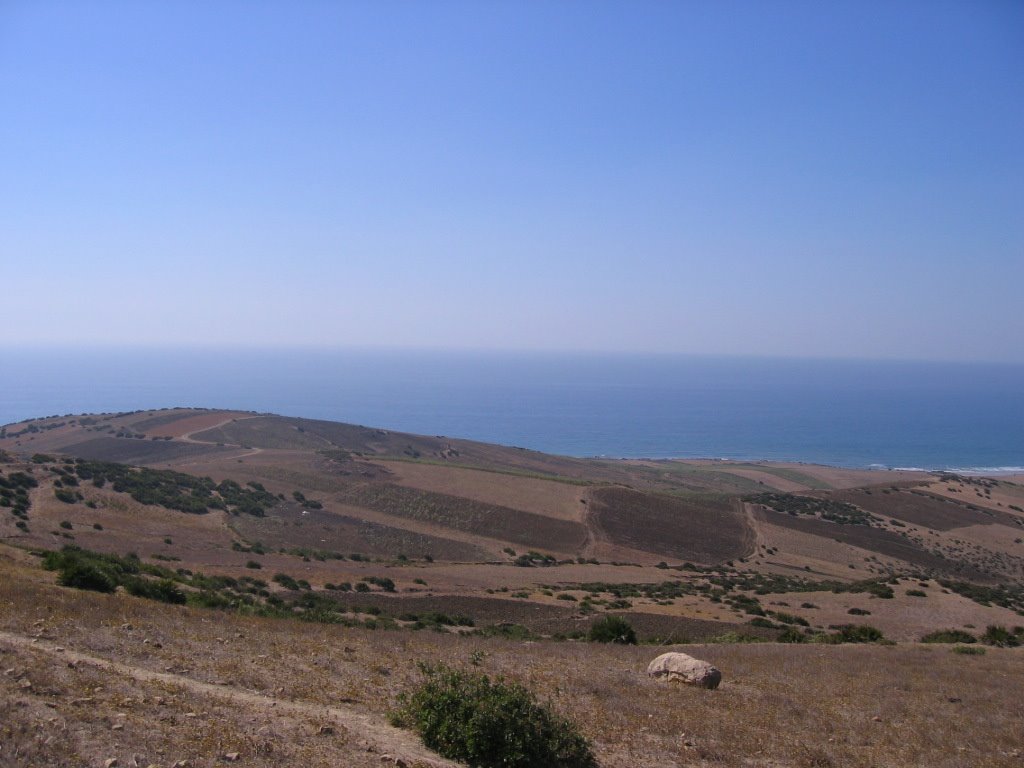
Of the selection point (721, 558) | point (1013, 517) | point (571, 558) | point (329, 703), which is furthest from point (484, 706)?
point (1013, 517)

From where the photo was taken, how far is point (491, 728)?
279 inches

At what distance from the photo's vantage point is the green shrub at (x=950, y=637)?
65.6ft

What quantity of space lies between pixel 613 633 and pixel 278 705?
11.2m

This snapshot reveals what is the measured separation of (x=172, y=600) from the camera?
1527 cm

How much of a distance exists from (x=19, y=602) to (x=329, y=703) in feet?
21.4

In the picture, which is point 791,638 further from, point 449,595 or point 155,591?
point 155,591

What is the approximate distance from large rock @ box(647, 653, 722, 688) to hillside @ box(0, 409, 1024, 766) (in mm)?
406

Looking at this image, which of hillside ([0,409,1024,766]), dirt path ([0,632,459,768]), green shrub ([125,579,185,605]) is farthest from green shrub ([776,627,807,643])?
green shrub ([125,579,185,605])

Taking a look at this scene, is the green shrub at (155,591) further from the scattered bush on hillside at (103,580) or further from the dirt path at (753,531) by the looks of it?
the dirt path at (753,531)

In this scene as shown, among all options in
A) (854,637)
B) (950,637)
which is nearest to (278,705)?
(854,637)

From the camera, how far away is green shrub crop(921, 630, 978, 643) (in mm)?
19984

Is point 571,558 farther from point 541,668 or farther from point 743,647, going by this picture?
point 541,668

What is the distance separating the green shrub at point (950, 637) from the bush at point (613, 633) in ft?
32.6

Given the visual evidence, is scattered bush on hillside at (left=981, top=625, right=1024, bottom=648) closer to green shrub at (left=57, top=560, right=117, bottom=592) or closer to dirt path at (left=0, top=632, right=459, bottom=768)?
dirt path at (left=0, top=632, right=459, bottom=768)
